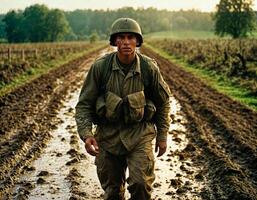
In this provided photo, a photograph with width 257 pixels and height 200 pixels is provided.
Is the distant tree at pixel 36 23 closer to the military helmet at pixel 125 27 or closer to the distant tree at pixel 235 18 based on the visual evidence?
the distant tree at pixel 235 18

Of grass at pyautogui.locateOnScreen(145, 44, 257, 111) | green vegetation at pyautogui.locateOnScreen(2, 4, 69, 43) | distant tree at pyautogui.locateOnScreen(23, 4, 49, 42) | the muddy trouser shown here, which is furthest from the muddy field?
green vegetation at pyautogui.locateOnScreen(2, 4, 69, 43)

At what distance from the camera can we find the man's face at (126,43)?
164 inches

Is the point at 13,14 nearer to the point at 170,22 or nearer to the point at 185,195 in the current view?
the point at 170,22

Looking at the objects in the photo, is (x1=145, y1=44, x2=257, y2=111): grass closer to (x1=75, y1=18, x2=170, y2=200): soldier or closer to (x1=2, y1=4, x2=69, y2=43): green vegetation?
(x1=75, y1=18, x2=170, y2=200): soldier

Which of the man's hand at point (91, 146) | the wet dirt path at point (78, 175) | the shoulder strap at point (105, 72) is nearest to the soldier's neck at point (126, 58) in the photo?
the shoulder strap at point (105, 72)

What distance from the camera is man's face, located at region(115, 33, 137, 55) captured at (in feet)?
13.6

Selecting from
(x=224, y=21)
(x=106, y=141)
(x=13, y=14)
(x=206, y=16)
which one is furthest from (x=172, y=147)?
(x=206, y=16)

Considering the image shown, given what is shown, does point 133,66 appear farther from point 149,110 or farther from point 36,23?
point 36,23

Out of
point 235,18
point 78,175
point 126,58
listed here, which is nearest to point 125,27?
point 126,58

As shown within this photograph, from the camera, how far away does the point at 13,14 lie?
111 metres

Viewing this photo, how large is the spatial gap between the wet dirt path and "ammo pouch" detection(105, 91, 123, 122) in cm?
188

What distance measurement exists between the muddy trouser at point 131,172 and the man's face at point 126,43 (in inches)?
33.8

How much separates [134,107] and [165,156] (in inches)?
150

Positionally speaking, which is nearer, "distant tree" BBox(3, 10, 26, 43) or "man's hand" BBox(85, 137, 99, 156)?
"man's hand" BBox(85, 137, 99, 156)
